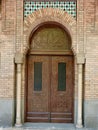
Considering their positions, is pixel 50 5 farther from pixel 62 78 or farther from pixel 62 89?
pixel 62 89

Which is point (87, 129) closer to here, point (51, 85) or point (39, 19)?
point (51, 85)

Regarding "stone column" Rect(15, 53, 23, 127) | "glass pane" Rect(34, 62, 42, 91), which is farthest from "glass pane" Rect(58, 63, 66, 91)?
"stone column" Rect(15, 53, 23, 127)

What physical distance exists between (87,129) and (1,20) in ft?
12.8

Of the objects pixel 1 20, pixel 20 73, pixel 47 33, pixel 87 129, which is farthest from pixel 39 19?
pixel 87 129

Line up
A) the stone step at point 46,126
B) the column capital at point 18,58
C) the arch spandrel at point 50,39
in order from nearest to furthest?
the stone step at point 46,126 → the column capital at point 18,58 → the arch spandrel at point 50,39

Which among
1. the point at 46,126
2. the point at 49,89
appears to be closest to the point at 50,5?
the point at 49,89

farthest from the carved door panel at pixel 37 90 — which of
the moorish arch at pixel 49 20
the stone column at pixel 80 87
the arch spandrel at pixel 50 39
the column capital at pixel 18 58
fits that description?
the stone column at pixel 80 87

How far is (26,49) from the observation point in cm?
638

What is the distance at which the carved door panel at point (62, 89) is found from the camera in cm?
675

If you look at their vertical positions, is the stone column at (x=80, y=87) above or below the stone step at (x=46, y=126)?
above

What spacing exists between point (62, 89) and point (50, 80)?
460mm

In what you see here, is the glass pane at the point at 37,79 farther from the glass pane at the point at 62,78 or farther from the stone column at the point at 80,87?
the stone column at the point at 80,87

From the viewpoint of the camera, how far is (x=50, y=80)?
6.78 meters

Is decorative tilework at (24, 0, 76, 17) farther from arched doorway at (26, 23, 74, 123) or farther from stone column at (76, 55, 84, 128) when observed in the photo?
stone column at (76, 55, 84, 128)
